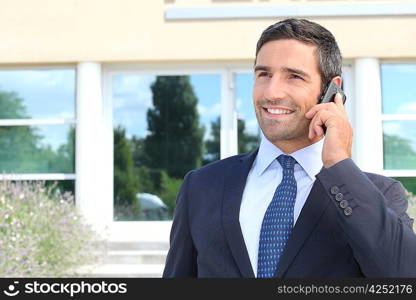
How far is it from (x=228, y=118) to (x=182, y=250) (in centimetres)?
750

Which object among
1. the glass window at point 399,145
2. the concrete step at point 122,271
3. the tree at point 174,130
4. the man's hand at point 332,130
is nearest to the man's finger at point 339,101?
the man's hand at point 332,130

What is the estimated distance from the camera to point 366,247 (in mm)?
1415

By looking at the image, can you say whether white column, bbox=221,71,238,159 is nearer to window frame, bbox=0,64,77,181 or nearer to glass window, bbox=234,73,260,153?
glass window, bbox=234,73,260,153

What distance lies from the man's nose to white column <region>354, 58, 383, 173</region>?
7413 mm

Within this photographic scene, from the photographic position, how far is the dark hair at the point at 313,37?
1.68m

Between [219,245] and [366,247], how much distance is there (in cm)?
37

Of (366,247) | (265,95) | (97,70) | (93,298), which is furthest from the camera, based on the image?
(97,70)

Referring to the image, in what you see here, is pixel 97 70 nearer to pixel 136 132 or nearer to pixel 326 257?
pixel 136 132

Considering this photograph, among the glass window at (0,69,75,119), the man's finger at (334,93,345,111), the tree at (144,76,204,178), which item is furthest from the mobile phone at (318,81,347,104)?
the glass window at (0,69,75,119)

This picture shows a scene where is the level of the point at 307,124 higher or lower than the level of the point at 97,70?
lower

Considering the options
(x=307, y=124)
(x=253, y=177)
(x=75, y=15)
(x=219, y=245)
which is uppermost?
(x=75, y=15)

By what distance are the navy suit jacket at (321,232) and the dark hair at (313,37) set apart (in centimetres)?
32

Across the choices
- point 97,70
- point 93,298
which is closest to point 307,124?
point 93,298

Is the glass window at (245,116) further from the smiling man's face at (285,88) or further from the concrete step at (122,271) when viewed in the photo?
the smiling man's face at (285,88)
